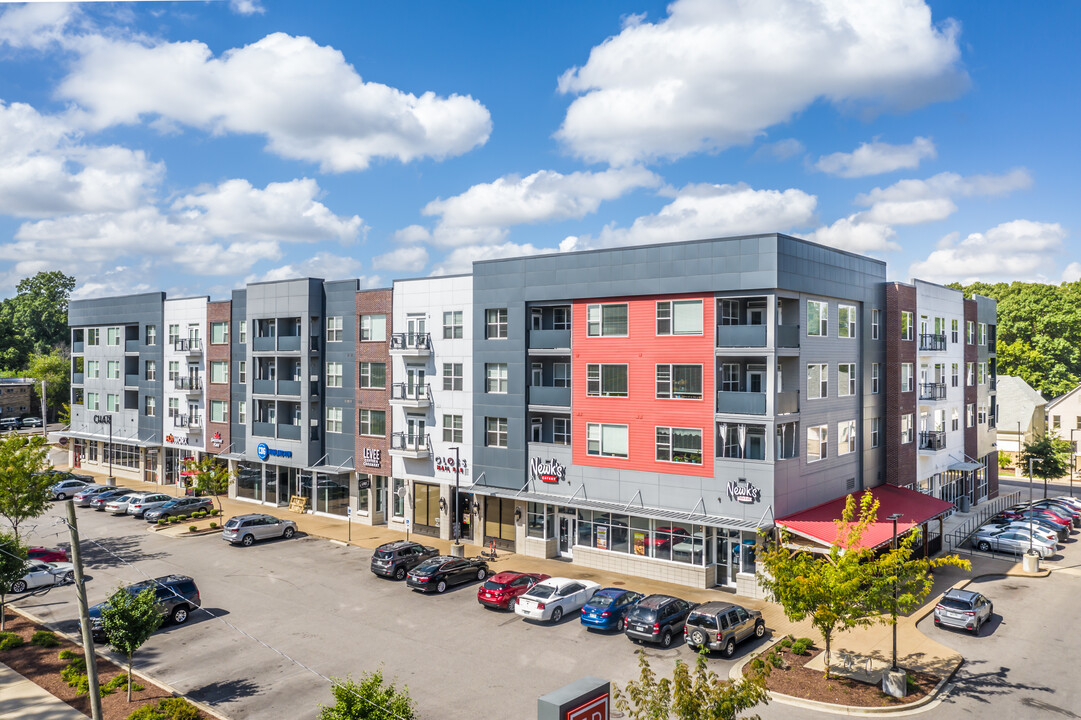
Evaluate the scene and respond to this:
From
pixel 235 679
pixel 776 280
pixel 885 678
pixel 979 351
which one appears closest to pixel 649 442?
pixel 776 280

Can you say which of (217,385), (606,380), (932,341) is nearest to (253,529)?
(217,385)

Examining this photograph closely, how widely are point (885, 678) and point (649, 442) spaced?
52.8 feet

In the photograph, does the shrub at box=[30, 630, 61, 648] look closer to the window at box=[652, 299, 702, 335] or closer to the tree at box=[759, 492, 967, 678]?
the tree at box=[759, 492, 967, 678]

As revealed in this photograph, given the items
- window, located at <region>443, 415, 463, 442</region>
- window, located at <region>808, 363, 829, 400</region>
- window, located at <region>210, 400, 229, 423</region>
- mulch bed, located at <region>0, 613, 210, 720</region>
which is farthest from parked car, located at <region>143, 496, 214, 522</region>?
window, located at <region>808, 363, 829, 400</region>

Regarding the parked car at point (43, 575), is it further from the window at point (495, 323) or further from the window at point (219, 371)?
the window at point (495, 323)

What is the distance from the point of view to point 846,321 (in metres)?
41.0

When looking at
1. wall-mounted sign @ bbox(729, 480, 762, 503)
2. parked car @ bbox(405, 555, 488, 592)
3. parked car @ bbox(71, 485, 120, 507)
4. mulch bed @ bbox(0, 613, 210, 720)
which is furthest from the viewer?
parked car @ bbox(71, 485, 120, 507)

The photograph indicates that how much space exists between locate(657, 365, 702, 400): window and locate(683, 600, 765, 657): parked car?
449 inches

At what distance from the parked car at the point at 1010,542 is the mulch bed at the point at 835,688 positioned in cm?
2236

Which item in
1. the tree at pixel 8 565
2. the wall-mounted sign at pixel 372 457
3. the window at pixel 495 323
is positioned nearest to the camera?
the tree at pixel 8 565

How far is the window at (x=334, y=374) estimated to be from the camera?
167 feet

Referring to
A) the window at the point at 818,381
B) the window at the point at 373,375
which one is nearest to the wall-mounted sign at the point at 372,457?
the window at the point at 373,375

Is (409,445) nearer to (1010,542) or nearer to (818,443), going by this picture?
(818,443)

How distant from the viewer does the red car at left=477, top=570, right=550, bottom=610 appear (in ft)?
104
